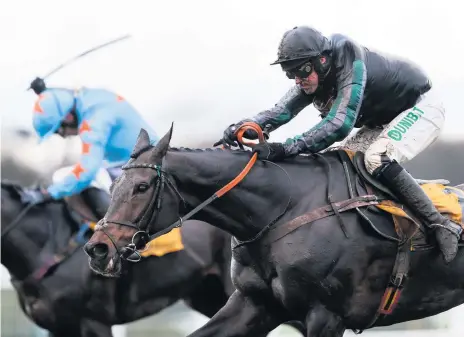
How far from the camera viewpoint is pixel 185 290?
7809mm

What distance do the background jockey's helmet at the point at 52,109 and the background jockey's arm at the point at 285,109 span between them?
269 centimetres

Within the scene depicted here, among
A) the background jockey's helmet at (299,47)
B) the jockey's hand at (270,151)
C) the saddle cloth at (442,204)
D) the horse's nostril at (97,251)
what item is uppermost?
the background jockey's helmet at (299,47)

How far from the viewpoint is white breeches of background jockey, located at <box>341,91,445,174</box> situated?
5094mm

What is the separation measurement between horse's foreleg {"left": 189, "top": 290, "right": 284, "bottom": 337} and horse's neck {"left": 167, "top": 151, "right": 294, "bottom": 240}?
1.37 feet

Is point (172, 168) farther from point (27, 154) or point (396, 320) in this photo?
point (27, 154)

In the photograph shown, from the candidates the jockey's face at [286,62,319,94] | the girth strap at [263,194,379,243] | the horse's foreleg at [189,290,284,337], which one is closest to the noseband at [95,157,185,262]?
the girth strap at [263,194,379,243]

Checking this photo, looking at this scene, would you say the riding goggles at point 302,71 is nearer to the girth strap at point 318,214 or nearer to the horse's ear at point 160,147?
the girth strap at point 318,214

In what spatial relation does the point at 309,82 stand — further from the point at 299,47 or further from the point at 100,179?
the point at 100,179

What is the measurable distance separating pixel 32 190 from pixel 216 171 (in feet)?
11.0

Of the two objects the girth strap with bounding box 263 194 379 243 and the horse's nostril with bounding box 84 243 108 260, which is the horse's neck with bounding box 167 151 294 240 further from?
the horse's nostril with bounding box 84 243 108 260

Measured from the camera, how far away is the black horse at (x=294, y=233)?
15.3 ft

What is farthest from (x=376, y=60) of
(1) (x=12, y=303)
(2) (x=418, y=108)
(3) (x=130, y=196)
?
(1) (x=12, y=303)

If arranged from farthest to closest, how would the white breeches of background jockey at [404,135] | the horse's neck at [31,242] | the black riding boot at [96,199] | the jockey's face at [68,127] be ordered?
1. the jockey's face at [68,127]
2. the black riding boot at [96,199]
3. the horse's neck at [31,242]
4. the white breeches of background jockey at [404,135]

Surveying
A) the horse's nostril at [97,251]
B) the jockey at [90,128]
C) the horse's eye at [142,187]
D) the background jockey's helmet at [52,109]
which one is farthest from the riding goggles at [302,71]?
the background jockey's helmet at [52,109]
